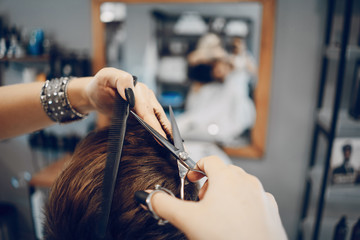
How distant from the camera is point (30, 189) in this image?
6.48ft

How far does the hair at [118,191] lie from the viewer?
1.84 ft

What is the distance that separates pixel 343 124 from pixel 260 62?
662 millimetres

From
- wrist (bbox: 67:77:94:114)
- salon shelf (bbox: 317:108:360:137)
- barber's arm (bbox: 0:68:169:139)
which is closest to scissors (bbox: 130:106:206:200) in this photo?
barber's arm (bbox: 0:68:169:139)

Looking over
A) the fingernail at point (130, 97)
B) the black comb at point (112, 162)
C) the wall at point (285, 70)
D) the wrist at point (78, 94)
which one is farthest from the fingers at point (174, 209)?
the wall at point (285, 70)

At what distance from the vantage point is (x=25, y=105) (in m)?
0.79

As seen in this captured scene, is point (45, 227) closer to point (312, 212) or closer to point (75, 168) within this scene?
point (75, 168)

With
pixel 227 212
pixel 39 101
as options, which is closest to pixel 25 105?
pixel 39 101

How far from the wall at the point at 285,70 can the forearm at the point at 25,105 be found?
57.2 inches

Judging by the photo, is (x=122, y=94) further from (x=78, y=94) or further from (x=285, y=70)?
(x=285, y=70)

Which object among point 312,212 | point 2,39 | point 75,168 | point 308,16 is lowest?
point 312,212

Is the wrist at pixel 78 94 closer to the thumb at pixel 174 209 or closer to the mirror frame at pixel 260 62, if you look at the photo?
the thumb at pixel 174 209

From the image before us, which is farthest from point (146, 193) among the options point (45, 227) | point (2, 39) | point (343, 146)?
point (2, 39)

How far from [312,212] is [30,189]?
7.38ft

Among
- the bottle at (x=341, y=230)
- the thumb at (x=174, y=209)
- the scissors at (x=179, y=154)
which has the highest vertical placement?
the scissors at (x=179, y=154)
